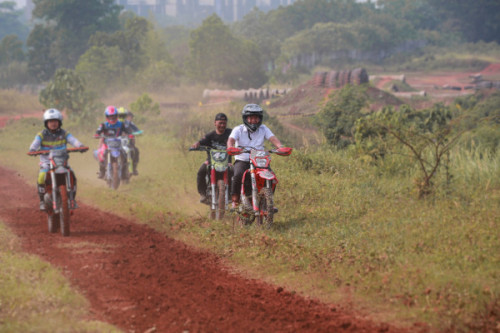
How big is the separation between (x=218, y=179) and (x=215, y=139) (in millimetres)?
745

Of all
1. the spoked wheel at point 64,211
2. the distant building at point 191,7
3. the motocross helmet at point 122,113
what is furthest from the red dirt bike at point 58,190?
the distant building at point 191,7

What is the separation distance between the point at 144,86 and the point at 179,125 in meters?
23.3

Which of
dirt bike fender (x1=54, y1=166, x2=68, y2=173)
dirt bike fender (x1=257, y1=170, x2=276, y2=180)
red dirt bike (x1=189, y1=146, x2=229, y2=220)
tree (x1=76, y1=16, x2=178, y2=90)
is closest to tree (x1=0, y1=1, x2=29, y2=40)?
tree (x1=76, y1=16, x2=178, y2=90)

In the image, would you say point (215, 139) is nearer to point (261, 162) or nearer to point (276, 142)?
point (276, 142)

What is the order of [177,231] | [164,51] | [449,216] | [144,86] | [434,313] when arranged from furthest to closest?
[164,51]
[144,86]
[177,231]
[449,216]
[434,313]

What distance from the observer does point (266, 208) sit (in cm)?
902

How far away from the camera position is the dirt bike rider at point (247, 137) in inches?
368

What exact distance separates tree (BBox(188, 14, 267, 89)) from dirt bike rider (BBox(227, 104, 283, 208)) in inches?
Result: 1655

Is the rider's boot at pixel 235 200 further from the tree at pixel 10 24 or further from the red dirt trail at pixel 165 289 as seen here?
the tree at pixel 10 24

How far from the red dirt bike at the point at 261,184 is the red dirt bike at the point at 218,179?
862 millimetres

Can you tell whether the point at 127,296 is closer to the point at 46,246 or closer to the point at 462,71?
the point at 46,246

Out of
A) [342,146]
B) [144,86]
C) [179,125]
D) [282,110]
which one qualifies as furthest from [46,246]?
[144,86]

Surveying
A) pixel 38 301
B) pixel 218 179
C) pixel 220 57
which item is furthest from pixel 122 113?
pixel 220 57

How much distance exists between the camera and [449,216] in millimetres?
8297
